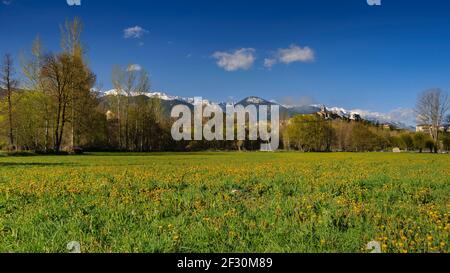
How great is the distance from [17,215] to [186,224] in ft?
10.7

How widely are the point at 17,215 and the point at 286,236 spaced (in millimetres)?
4860

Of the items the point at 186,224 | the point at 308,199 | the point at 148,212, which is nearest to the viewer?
the point at 186,224

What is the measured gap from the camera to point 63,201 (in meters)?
8.20

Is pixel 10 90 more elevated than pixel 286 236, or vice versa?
pixel 10 90

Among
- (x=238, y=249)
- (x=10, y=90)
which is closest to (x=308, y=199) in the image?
(x=238, y=249)

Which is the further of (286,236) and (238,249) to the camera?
(286,236)

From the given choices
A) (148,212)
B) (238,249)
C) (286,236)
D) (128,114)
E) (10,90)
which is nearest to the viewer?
(238,249)

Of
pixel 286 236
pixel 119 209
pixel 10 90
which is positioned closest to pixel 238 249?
pixel 286 236
